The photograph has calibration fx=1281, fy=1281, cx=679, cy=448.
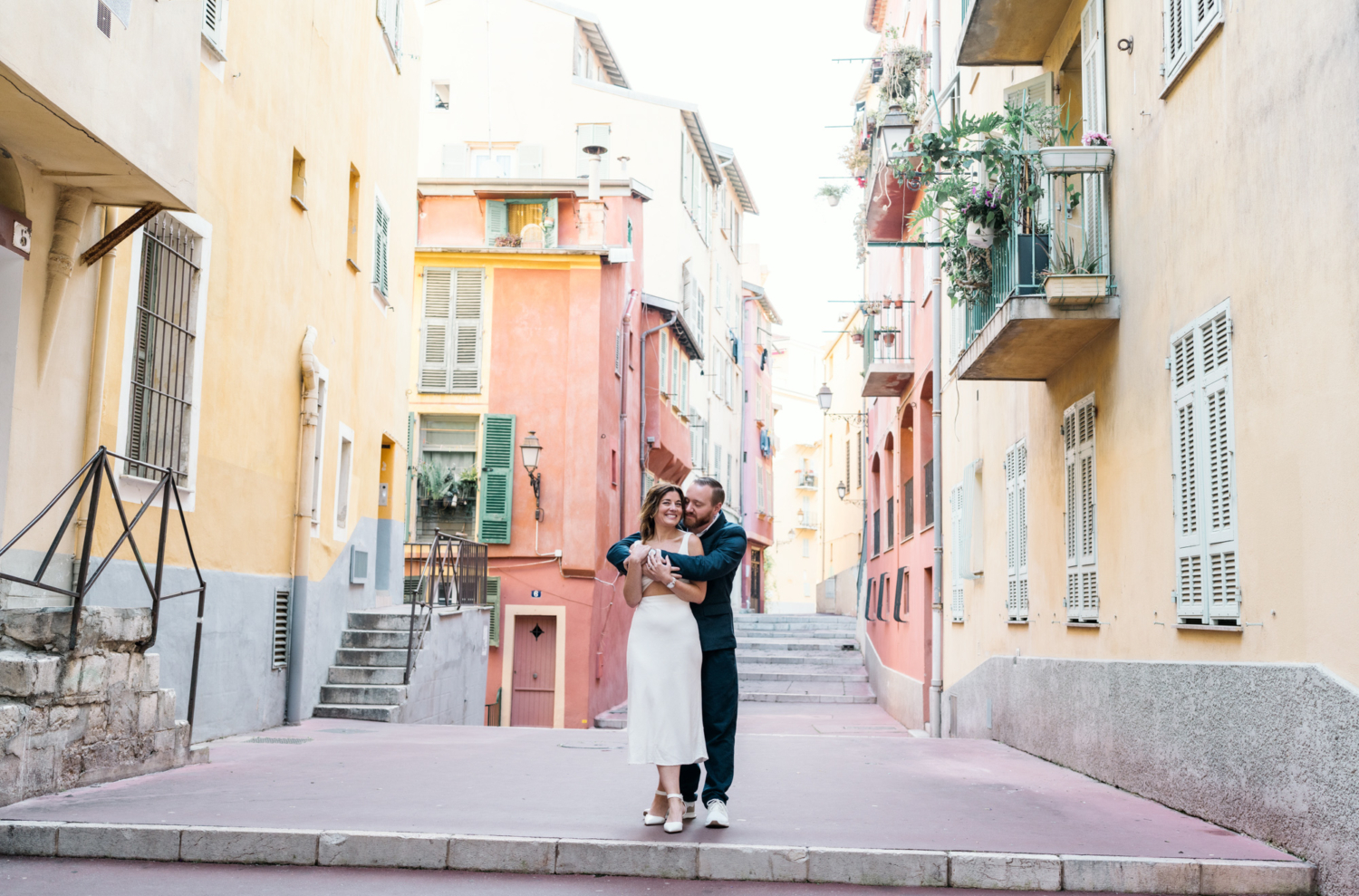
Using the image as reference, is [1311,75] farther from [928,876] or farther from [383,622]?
[383,622]

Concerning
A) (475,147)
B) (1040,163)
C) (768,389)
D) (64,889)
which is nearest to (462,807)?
(64,889)

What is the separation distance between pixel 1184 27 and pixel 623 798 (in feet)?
19.0

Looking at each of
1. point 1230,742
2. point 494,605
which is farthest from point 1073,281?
point 494,605

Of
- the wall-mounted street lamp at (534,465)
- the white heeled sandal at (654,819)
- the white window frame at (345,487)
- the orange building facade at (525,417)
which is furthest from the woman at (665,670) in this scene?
the orange building facade at (525,417)

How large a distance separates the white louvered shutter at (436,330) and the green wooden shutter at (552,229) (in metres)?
1.92

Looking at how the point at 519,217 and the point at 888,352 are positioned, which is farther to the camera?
the point at 519,217

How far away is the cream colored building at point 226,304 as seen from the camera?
763 cm

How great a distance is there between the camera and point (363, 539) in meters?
15.7

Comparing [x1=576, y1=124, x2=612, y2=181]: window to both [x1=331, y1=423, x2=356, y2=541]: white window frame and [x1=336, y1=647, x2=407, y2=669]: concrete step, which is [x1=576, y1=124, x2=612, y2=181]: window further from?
[x1=336, y1=647, x2=407, y2=669]: concrete step

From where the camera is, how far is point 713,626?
20.9 feet

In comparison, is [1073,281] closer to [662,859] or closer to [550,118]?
[662,859]

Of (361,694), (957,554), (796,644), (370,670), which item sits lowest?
(361,694)

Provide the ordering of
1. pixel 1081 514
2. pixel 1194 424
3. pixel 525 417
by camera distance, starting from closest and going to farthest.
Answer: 1. pixel 1194 424
2. pixel 1081 514
3. pixel 525 417

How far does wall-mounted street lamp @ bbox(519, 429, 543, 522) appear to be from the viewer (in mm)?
A: 22844
